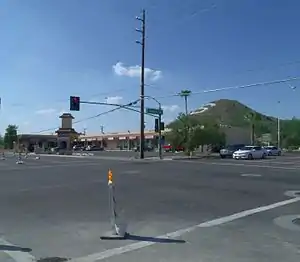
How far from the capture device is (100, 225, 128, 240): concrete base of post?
307 inches

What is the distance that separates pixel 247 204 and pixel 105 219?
14.8 feet

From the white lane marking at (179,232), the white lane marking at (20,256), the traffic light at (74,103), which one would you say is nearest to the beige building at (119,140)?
the traffic light at (74,103)

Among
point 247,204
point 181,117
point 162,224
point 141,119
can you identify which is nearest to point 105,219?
point 162,224

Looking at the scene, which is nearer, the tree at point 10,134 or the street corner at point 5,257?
the street corner at point 5,257

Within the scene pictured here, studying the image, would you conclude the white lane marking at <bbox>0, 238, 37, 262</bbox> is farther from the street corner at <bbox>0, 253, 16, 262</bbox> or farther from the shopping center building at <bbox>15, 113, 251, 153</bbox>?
the shopping center building at <bbox>15, 113, 251, 153</bbox>

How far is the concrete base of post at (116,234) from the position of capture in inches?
307

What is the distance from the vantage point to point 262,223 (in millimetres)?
9375

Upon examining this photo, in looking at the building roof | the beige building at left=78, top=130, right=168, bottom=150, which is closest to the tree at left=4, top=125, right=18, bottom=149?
the building roof

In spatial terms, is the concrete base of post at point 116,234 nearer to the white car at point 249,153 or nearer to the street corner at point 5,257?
the street corner at point 5,257

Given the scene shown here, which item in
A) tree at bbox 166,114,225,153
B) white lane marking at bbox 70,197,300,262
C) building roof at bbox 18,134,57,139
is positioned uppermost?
building roof at bbox 18,134,57,139

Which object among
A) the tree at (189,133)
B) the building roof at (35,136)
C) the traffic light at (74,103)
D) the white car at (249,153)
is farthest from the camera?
the building roof at (35,136)

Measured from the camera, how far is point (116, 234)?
26.2 feet

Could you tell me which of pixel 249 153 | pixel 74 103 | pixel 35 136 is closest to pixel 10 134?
pixel 35 136

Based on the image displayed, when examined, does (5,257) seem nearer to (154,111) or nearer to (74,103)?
(74,103)
